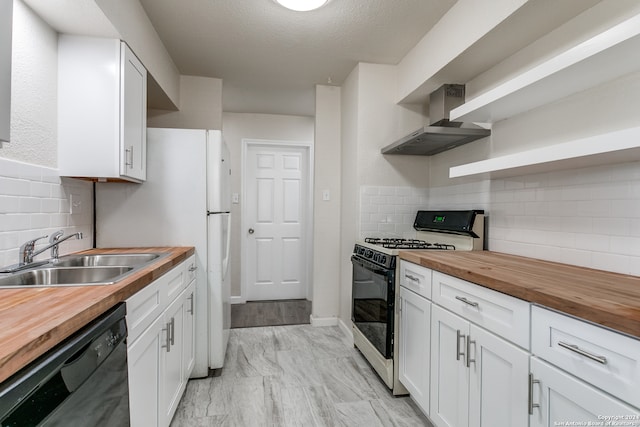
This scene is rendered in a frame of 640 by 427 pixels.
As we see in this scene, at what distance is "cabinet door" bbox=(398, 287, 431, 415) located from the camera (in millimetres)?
1726

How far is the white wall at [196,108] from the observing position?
298 centimetres

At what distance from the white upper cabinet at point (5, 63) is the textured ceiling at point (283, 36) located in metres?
1.16

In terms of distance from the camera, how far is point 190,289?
208cm

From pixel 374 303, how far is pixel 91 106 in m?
2.02

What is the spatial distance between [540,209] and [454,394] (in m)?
1.06

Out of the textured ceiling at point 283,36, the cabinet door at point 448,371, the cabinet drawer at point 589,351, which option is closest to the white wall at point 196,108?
the textured ceiling at point 283,36

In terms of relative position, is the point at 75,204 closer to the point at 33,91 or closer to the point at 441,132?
the point at 33,91

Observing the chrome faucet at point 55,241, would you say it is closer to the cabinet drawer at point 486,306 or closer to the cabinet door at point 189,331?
the cabinet door at point 189,331

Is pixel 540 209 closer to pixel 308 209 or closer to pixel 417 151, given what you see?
pixel 417 151

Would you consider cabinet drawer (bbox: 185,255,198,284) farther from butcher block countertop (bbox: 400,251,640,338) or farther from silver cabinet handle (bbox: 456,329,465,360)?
silver cabinet handle (bbox: 456,329,465,360)

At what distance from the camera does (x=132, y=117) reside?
1.84m

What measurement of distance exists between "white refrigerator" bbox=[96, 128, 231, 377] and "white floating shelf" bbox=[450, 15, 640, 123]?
162 cm

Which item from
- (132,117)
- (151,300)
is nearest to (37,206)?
(132,117)

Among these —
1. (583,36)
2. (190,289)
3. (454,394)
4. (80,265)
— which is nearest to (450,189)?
(583,36)
